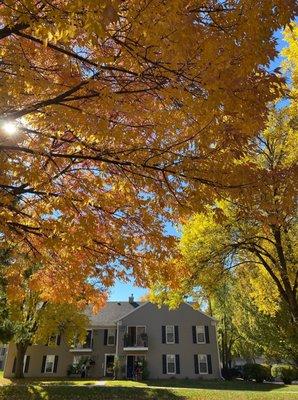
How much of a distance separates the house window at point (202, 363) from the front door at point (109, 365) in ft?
28.2

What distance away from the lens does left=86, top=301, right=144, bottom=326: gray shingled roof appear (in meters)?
40.8

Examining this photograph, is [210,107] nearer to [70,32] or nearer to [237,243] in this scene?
[70,32]

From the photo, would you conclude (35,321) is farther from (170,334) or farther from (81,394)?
(170,334)

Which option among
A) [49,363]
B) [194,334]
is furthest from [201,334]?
[49,363]

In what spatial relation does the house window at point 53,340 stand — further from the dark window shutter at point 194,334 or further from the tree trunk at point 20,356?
the dark window shutter at point 194,334

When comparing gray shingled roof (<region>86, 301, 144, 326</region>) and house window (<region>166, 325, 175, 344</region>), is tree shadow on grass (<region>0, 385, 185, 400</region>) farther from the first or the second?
gray shingled roof (<region>86, 301, 144, 326</region>)

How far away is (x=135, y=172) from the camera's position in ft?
17.9

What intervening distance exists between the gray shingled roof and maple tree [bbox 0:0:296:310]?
35.8 meters

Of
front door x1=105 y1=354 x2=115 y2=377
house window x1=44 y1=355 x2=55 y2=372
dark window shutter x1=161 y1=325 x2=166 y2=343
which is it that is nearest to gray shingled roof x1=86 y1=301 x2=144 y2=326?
front door x1=105 y1=354 x2=115 y2=377

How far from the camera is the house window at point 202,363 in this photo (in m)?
35.1

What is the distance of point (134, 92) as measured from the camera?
4.61 metres

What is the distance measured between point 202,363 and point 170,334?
4.14 meters

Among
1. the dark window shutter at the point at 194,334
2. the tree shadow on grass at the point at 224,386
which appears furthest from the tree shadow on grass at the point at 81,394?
the dark window shutter at the point at 194,334

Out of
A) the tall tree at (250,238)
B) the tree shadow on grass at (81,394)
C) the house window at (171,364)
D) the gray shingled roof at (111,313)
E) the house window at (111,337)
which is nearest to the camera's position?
the tall tree at (250,238)
